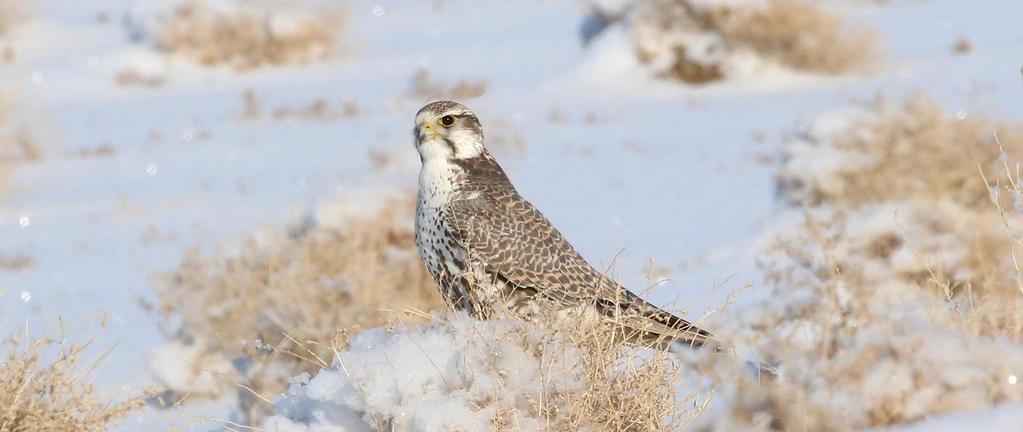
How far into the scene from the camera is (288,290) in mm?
7539

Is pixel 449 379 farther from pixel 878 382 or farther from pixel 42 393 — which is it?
pixel 42 393

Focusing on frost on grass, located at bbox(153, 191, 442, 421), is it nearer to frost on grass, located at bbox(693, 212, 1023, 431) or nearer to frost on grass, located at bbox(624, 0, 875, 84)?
frost on grass, located at bbox(693, 212, 1023, 431)

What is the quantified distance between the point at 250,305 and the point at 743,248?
3.40 meters

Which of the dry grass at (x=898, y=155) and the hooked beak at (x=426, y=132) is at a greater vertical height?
the hooked beak at (x=426, y=132)

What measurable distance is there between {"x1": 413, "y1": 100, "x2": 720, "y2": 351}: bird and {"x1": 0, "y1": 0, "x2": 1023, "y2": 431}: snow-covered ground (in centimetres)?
112

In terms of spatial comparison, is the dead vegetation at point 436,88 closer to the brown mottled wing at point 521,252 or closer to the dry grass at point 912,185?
the dry grass at point 912,185

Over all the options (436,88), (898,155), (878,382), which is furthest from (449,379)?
(436,88)

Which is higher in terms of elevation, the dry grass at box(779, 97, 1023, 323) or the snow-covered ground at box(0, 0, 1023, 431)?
the dry grass at box(779, 97, 1023, 323)

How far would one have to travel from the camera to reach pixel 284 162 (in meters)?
14.9

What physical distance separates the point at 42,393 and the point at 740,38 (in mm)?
14842

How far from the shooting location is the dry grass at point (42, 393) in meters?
4.50

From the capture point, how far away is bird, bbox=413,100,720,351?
4.95 m

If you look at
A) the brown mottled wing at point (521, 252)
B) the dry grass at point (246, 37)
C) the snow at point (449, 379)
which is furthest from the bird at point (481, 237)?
the dry grass at point (246, 37)

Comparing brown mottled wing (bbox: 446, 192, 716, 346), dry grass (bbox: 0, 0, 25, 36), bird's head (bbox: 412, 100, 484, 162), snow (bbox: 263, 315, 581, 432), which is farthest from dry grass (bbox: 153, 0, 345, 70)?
snow (bbox: 263, 315, 581, 432)
